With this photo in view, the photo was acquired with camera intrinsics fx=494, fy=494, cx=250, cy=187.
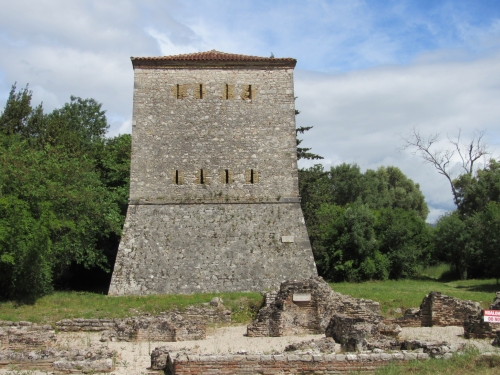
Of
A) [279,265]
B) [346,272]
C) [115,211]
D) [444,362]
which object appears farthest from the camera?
[346,272]

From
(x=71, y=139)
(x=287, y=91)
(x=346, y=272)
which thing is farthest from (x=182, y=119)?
(x=346, y=272)

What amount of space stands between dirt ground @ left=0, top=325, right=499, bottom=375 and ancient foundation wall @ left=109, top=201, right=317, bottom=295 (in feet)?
11.4

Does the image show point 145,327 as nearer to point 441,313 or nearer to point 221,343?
point 221,343

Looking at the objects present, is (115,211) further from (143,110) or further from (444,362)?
(444,362)

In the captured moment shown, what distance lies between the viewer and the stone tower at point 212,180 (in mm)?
17906

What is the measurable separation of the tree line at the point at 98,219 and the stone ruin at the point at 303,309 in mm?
7832

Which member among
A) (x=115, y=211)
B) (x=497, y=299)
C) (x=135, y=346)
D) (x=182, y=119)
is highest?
(x=182, y=119)

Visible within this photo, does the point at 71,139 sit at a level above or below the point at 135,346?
above

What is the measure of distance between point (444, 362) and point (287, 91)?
14.0m

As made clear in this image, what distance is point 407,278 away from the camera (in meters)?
29.6

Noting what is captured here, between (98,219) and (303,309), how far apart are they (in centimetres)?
978

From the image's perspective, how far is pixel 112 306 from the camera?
51.9 ft

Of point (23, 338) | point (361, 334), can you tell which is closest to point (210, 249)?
point (23, 338)

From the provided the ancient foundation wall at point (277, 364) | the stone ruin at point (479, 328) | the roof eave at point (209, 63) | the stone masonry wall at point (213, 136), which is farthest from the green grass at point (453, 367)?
the roof eave at point (209, 63)
